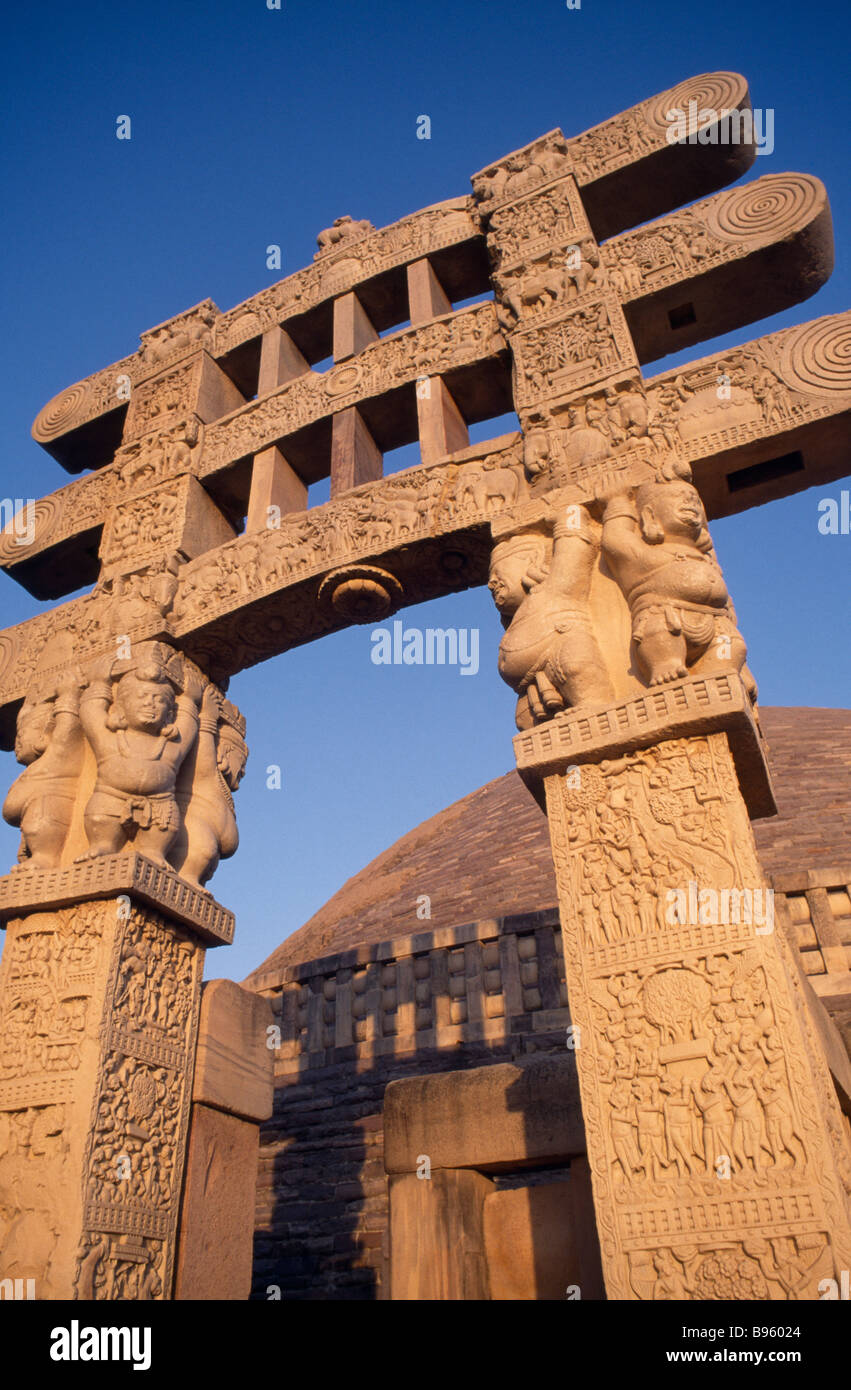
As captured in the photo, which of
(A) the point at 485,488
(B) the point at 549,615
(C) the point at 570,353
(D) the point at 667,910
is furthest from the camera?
(C) the point at 570,353

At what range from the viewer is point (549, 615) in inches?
202

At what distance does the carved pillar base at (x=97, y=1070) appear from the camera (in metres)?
4.91

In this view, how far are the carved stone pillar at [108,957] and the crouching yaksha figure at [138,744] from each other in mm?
11

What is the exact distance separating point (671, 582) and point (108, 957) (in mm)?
3662

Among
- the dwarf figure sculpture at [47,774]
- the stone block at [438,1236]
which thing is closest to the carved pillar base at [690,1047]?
the stone block at [438,1236]

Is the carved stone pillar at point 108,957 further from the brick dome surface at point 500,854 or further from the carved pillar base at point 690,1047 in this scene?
the brick dome surface at point 500,854

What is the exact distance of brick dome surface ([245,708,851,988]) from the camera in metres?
17.2

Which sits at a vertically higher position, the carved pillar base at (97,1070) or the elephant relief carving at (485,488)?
the elephant relief carving at (485,488)

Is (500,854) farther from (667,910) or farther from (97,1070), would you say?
(667,910)

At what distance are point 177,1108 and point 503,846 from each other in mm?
16440

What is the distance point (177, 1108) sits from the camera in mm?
5738

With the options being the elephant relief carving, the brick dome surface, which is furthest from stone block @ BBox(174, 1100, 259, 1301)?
the brick dome surface

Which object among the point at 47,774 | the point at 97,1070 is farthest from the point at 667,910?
the point at 47,774

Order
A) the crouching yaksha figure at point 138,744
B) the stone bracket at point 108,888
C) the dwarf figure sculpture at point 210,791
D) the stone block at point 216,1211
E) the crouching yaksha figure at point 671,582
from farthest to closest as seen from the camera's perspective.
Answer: the dwarf figure sculpture at point 210,791 < the crouching yaksha figure at point 138,744 < the stone bracket at point 108,888 < the stone block at point 216,1211 < the crouching yaksha figure at point 671,582
